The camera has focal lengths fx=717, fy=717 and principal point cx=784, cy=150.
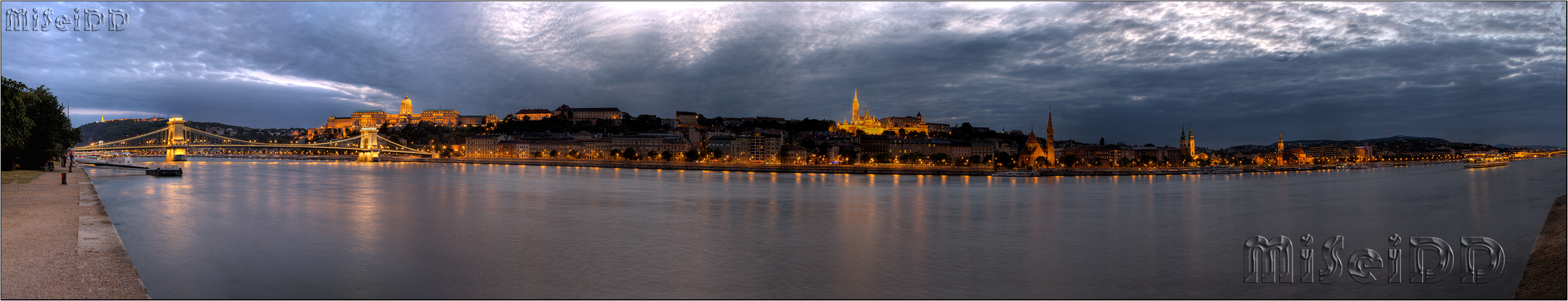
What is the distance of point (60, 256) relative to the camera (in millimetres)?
5242

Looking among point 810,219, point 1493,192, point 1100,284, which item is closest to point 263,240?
point 810,219

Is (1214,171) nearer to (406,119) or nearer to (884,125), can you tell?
(884,125)

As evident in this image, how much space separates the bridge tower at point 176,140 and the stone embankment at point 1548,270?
209 feet

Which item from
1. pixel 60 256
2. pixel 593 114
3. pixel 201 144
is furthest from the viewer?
pixel 593 114

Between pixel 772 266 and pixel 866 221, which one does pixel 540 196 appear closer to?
pixel 866 221

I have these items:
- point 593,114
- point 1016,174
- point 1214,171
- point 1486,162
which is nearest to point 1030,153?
point 1214,171

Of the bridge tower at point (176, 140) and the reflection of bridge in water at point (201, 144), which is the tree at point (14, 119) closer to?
the reflection of bridge in water at point (201, 144)

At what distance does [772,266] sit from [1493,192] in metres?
26.6

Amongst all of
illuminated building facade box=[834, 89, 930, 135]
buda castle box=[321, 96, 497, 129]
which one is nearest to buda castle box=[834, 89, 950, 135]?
illuminated building facade box=[834, 89, 930, 135]

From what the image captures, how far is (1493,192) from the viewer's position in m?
22.2

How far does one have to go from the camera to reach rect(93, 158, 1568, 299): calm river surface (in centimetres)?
622

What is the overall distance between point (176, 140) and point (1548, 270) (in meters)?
72.3

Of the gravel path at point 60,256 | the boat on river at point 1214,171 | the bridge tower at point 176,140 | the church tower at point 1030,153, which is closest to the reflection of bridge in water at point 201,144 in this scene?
the bridge tower at point 176,140

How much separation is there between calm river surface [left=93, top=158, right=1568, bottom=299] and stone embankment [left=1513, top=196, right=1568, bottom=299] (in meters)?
0.23
